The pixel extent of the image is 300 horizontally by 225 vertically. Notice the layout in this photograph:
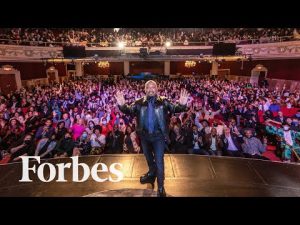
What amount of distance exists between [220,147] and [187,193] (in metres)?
2.15

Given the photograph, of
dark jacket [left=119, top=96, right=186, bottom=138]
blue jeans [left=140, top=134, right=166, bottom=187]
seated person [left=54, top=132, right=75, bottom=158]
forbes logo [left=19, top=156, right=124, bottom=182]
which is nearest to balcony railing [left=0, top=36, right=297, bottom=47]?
→ seated person [left=54, top=132, right=75, bottom=158]

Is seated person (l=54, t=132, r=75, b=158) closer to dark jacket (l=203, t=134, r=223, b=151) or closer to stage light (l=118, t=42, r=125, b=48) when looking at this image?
dark jacket (l=203, t=134, r=223, b=151)

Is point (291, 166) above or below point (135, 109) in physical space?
below

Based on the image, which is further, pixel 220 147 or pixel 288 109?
pixel 288 109

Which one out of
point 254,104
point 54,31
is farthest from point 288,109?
point 54,31

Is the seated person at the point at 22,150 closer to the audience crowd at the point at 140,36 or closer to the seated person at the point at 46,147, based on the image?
the seated person at the point at 46,147

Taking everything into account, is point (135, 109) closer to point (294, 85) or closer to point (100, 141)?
point (100, 141)

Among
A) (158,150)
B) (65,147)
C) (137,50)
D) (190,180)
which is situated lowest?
(190,180)

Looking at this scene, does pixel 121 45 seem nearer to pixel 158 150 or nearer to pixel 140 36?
pixel 140 36

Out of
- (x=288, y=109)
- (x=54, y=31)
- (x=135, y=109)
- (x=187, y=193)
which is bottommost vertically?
(x=187, y=193)

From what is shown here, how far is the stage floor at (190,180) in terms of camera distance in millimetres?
3451

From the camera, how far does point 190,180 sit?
379cm

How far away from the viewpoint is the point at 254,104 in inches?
328

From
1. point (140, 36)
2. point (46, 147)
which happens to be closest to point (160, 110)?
point (46, 147)
